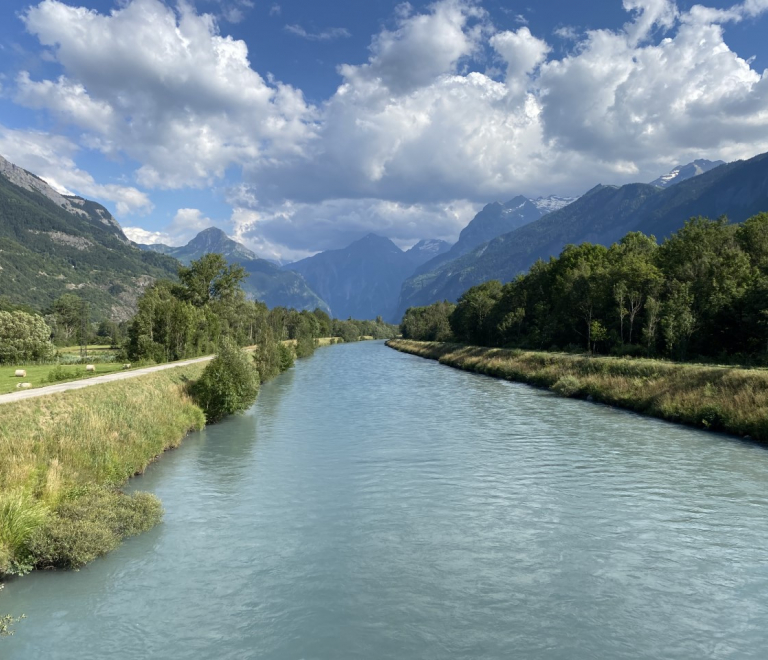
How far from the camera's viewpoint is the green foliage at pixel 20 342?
239ft

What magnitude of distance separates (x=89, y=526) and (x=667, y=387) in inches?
1648

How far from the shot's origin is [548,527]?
18.3m

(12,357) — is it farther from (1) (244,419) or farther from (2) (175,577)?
(2) (175,577)

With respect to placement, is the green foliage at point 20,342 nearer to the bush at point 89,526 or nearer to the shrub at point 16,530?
the bush at point 89,526

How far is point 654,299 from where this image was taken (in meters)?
64.1

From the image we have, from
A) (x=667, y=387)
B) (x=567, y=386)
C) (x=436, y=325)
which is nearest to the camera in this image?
(x=667, y=387)

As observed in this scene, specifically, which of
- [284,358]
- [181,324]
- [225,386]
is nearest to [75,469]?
[225,386]

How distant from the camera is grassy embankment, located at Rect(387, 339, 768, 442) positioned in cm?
3331

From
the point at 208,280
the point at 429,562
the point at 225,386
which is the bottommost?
the point at 429,562

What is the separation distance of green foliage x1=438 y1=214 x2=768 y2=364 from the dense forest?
13 centimetres

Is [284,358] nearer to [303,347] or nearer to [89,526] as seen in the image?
[303,347]

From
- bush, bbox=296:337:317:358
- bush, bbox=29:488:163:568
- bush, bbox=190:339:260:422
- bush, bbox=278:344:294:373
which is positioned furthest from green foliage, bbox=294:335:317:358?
bush, bbox=29:488:163:568

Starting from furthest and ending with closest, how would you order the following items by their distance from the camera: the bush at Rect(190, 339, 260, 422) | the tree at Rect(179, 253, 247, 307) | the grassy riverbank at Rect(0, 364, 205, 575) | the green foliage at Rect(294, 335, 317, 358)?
the green foliage at Rect(294, 335, 317, 358)
the tree at Rect(179, 253, 247, 307)
the bush at Rect(190, 339, 260, 422)
the grassy riverbank at Rect(0, 364, 205, 575)

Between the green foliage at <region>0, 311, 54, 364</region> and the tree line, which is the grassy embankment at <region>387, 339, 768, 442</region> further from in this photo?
the green foliage at <region>0, 311, 54, 364</region>
